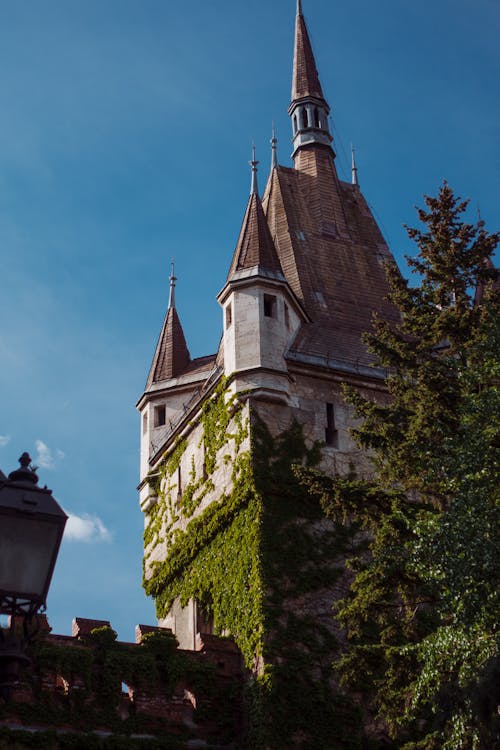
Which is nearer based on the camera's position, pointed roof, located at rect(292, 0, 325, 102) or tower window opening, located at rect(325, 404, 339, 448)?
Answer: tower window opening, located at rect(325, 404, 339, 448)

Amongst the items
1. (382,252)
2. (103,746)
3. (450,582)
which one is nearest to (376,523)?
(450,582)

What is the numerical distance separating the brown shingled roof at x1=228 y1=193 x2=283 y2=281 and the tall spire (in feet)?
21.8

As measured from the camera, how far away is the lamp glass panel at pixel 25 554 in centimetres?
699

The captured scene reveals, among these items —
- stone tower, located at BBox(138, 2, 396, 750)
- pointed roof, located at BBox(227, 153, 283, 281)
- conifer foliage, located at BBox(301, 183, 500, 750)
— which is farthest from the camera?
pointed roof, located at BBox(227, 153, 283, 281)

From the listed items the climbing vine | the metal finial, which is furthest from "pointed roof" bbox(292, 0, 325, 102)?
the metal finial

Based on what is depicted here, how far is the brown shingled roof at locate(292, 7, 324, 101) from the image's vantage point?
3394cm

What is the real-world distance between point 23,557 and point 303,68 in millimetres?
29686

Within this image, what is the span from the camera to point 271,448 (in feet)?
75.9

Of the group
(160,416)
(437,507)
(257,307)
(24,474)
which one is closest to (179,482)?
(160,416)

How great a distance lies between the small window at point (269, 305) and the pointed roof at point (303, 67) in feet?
34.2

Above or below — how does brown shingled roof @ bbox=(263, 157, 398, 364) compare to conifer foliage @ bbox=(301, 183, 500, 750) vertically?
above

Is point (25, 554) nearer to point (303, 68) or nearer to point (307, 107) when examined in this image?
point (307, 107)

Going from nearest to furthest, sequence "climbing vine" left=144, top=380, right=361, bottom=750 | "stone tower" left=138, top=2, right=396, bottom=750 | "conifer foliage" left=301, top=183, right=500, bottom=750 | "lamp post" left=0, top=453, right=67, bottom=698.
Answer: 1. "lamp post" left=0, top=453, right=67, bottom=698
2. "conifer foliage" left=301, top=183, right=500, bottom=750
3. "climbing vine" left=144, top=380, right=361, bottom=750
4. "stone tower" left=138, top=2, right=396, bottom=750

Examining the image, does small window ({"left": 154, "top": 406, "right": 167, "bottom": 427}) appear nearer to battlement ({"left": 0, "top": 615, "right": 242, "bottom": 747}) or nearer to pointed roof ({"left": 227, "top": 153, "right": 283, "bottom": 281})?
pointed roof ({"left": 227, "top": 153, "right": 283, "bottom": 281})
